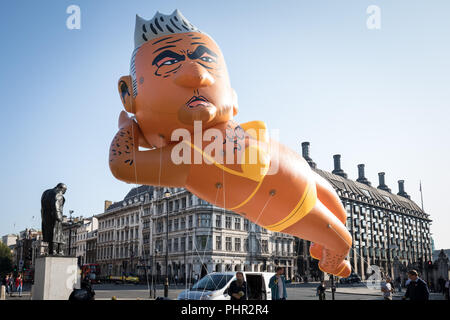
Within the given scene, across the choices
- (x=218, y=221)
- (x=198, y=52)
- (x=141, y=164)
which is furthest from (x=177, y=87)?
(x=218, y=221)

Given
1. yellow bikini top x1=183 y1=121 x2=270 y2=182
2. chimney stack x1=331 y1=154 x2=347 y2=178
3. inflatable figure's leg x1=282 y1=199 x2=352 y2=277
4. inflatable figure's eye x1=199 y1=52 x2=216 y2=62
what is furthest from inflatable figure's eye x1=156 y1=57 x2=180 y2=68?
chimney stack x1=331 y1=154 x2=347 y2=178

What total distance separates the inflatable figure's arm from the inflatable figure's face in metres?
0.53

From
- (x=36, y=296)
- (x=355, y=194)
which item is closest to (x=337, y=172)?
(x=355, y=194)

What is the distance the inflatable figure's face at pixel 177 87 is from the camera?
26.5 ft

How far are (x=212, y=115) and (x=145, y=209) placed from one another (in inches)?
2667

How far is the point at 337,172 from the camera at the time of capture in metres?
89.6

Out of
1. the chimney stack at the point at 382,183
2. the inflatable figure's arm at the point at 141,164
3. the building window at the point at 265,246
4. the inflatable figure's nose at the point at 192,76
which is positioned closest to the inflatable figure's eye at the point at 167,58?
the inflatable figure's nose at the point at 192,76

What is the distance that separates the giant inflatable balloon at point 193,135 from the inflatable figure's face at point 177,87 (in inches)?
0.8

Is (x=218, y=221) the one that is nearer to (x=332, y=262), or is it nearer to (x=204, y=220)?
(x=204, y=220)

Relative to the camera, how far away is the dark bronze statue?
43.5ft

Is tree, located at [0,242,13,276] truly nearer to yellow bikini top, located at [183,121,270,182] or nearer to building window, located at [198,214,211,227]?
building window, located at [198,214,211,227]

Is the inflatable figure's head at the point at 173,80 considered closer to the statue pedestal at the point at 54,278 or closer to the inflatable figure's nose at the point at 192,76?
the inflatable figure's nose at the point at 192,76
